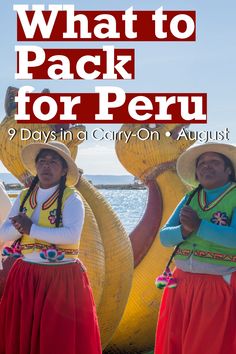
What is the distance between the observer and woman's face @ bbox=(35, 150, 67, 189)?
418 centimetres

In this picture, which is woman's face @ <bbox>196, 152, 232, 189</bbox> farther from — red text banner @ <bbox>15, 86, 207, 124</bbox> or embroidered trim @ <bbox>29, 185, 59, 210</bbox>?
red text banner @ <bbox>15, 86, 207, 124</bbox>

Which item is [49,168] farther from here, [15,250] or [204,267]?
[204,267]

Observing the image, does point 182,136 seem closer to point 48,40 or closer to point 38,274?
point 48,40

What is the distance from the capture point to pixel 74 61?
7043 mm

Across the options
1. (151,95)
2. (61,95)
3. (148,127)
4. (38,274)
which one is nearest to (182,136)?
(148,127)

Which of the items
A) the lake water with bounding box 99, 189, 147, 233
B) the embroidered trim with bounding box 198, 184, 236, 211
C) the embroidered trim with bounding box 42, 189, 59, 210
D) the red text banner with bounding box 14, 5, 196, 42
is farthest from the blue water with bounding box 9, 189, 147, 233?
the embroidered trim with bounding box 198, 184, 236, 211

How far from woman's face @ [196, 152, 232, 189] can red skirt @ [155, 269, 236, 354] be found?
498 millimetres

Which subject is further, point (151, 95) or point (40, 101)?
point (151, 95)

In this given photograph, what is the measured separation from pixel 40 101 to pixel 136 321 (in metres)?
2.19

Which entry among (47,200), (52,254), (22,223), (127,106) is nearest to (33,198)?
(47,200)

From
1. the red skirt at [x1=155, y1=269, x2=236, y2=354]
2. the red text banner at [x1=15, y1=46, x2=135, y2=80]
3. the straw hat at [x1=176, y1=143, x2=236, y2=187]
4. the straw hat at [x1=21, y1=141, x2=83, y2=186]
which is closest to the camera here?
the red skirt at [x1=155, y1=269, x2=236, y2=354]

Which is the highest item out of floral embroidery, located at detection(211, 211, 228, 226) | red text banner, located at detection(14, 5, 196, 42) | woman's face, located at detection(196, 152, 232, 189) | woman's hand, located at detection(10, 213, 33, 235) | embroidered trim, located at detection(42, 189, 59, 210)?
red text banner, located at detection(14, 5, 196, 42)

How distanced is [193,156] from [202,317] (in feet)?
2.99

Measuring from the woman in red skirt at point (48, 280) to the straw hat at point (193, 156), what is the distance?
64 centimetres
